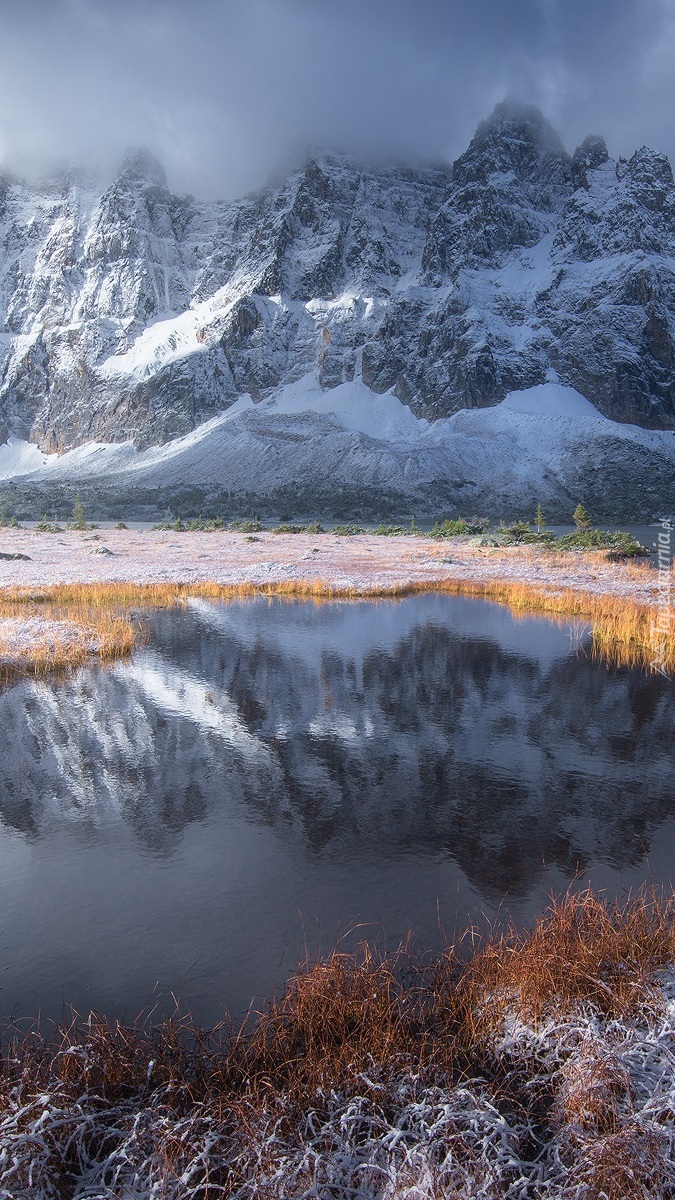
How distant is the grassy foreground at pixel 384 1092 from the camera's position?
4285 millimetres

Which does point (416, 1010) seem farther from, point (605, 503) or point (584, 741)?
point (605, 503)

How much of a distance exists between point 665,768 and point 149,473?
17322 cm

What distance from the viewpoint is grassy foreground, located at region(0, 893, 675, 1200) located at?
4.29 meters

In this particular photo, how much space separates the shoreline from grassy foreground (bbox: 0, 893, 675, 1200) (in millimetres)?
15647

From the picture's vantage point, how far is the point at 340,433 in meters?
186

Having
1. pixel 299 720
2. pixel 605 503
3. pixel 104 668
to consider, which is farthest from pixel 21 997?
pixel 605 503

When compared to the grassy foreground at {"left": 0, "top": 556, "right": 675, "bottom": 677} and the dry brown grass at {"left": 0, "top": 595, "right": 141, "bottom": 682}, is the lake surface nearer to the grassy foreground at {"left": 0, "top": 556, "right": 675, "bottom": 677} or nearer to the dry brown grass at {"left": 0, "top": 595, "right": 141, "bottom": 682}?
the dry brown grass at {"left": 0, "top": 595, "right": 141, "bottom": 682}

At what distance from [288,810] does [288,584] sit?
25.4 metres

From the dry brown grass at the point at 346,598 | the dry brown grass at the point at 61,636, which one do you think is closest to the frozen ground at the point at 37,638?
the dry brown grass at the point at 61,636

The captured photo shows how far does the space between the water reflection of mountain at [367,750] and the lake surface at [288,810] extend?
59 millimetres

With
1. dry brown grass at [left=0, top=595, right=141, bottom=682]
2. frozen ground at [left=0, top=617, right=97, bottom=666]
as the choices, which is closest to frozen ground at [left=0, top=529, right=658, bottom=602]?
dry brown grass at [left=0, top=595, right=141, bottom=682]
